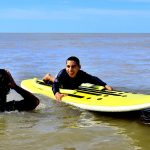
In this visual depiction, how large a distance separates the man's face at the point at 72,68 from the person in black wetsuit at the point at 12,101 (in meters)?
0.91

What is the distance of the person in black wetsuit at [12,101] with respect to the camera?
7709mm

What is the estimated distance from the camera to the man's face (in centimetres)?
840

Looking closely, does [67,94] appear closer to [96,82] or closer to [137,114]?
[96,82]

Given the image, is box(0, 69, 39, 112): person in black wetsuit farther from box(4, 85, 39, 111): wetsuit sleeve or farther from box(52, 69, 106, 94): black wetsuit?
box(52, 69, 106, 94): black wetsuit

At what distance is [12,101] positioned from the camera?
27.5 feet

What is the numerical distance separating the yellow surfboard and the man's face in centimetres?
38

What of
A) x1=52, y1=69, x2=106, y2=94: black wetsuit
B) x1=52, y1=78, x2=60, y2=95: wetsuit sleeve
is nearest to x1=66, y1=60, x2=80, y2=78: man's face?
Result: x1=52, y1=69, x2=106, y2=94: black wetsuit

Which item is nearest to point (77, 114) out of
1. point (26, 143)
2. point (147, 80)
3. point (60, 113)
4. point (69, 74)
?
point (60, 113)

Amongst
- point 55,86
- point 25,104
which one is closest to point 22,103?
point 25,104

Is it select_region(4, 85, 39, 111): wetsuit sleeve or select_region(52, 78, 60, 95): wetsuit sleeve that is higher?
select_region(52, 78, 60, 95): wetsuit sleeve

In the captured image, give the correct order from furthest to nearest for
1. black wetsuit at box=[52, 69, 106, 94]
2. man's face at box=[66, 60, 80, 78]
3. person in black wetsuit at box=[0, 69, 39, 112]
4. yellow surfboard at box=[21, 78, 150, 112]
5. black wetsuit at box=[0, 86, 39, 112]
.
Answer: black wetsuit at box=[52, 69, 106, 94]
man's face at box=[66, 60, 80, 78]
black wetsuit at box=[0, 86, 39, 112]
person in black wetsuit at box=[0, 69, 39, 112]
yellow surfboard at box=[21, 78, 150, 112]

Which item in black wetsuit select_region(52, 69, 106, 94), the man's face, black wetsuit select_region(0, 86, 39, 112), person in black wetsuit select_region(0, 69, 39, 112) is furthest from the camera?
black wetsuit select_region(52, 69, 106, 94)

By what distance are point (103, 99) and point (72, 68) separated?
997 mm

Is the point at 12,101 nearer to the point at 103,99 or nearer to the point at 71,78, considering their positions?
the point at 71,78
